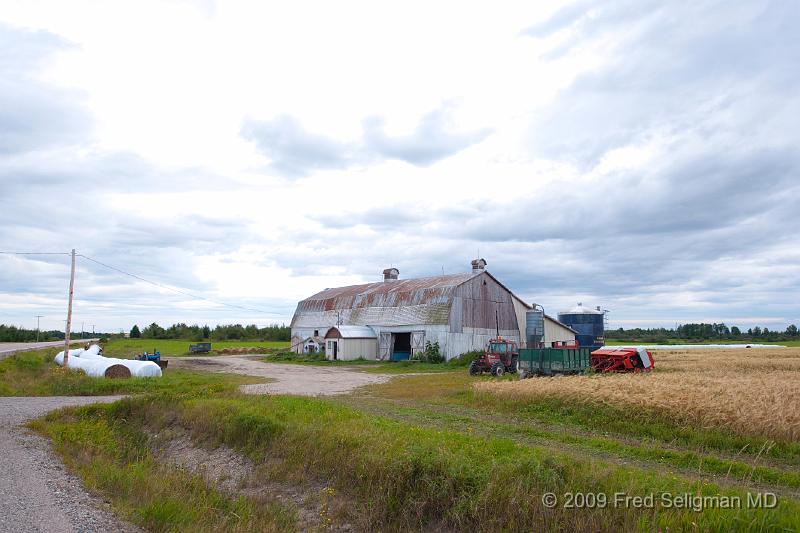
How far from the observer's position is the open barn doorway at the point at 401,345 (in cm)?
5216

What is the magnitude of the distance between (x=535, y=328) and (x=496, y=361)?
20005mm

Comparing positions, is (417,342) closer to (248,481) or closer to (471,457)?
(248,481)

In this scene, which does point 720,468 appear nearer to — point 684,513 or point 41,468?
point 684,513

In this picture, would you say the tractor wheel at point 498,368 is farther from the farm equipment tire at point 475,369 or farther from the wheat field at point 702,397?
the wheat field at point 702,397

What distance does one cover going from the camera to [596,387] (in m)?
17.7

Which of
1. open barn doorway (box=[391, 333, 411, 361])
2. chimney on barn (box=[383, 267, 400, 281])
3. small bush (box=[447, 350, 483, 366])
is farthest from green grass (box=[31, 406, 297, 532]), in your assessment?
chimney on barn (box=[383, 267, 400, 281])

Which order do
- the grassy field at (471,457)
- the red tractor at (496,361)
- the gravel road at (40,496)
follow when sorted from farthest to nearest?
1. the red tractor at (496,361)
2. the gravel road at (40,496)
3. the grassy field at (471,457)

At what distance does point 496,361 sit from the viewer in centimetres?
3338

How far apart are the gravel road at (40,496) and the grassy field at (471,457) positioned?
Result: 19.0 inches

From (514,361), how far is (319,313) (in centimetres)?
3428

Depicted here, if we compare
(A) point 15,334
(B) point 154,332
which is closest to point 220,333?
(B) point 154,332

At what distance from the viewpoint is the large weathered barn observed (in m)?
48.3

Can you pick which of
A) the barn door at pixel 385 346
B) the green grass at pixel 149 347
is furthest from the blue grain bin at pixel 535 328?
the green grass at pixel 149 347

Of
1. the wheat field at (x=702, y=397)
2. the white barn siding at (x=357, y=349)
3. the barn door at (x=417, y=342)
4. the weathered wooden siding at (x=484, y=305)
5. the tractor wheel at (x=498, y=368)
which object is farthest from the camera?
the white barn siding at (x=357, y=349)
